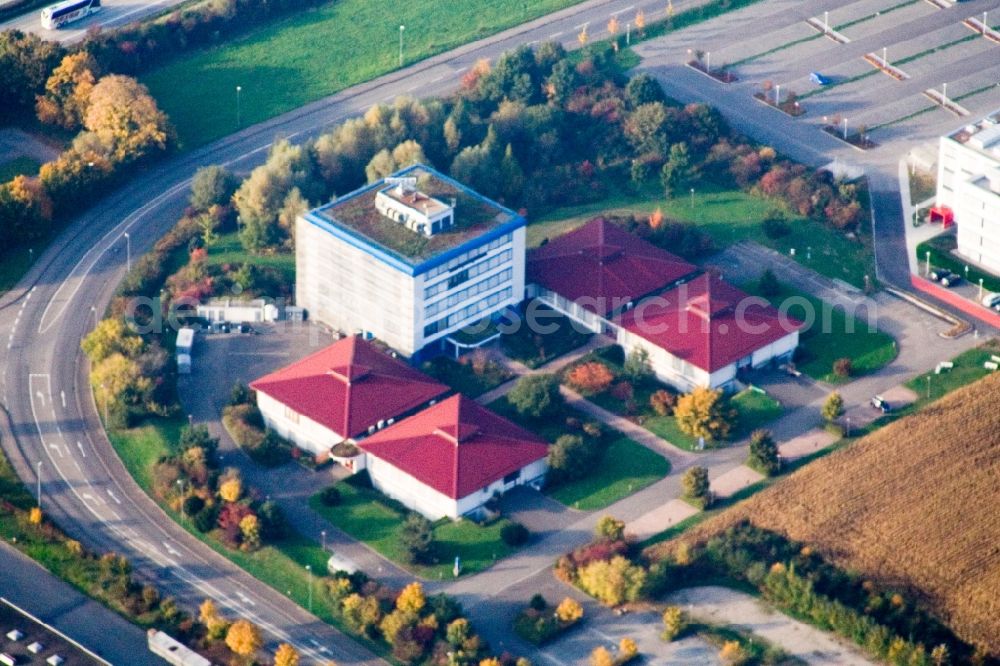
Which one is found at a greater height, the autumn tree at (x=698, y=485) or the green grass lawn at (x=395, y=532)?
the autumn tree at (x=698, y=485)

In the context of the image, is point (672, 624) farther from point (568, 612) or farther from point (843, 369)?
point (843, 369)

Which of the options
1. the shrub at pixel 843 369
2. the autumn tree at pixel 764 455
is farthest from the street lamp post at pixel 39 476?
the shrub at pixel 843 369

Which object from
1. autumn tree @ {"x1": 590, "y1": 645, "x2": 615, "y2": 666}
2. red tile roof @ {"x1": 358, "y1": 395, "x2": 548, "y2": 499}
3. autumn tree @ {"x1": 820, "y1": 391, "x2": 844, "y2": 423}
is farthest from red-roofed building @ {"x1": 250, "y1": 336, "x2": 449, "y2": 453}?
autumn tree @ {"x1": 590, "y1": 645, "x2": 615, "y2": 666}

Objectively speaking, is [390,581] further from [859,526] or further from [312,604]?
[859,526]

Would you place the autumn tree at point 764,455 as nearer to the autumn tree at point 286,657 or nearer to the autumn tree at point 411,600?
the autumn tree at point 411,600

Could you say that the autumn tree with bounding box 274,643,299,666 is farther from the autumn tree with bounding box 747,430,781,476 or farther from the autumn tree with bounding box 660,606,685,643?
the autumn tree with bounding box 747,430,781,476
